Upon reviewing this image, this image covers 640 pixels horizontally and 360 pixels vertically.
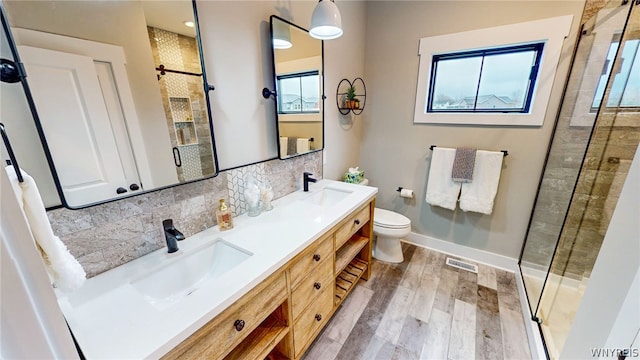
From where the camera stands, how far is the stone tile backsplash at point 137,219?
84 cm

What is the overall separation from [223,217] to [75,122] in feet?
2.17

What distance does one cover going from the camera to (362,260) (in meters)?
2.06

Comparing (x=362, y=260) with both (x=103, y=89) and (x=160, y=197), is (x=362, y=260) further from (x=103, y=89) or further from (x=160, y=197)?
(x=103, y=89)

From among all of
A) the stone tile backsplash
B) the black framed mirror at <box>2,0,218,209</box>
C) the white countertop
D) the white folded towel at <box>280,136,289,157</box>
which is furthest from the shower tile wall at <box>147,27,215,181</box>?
the white folded towel at <box>280,136,289,157</box>

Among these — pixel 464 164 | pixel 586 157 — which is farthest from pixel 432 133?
pixel 586 157

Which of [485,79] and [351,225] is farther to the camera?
[485,79]

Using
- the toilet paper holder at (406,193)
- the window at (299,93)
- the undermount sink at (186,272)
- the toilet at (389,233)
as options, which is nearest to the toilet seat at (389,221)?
the toilet at (389,233)

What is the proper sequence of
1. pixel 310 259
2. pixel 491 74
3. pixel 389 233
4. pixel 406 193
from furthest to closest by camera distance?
pixel 406 193
pixel 389 233
pixel 491 74
pixel 310 259

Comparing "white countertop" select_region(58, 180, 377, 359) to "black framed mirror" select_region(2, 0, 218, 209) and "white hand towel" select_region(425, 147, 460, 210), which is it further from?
"white hand towel" select_region(425, 147, 460, 210)

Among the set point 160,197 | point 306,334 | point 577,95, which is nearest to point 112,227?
point 160,197

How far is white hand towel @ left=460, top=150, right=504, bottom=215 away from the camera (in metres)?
2.01

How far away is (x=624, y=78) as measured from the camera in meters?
1.38

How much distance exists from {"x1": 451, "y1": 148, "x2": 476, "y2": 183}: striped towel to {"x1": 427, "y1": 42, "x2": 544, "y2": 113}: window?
38cm

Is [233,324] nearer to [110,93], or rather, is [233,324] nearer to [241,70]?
[110,93]
